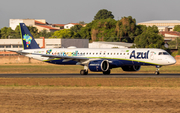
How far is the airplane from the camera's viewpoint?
44594 millimetres

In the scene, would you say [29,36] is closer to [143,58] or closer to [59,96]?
[143,58]

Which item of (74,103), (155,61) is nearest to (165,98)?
(74,103)

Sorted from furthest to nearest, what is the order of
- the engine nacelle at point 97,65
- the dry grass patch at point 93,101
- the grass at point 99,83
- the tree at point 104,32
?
the tree at point 104,32
the engine nacelle at point 97,65
the grass at point 99,83
the dry grass patch at point 93,101

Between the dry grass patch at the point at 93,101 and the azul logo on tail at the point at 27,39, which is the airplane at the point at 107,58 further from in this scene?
the dry grass patch at the point at 93,101

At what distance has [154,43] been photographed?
349ft

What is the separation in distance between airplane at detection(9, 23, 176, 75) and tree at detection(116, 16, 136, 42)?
10382 cm

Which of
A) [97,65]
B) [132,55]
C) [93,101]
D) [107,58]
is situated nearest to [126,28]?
[107,58]

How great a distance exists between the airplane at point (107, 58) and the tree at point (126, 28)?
103815 millimetres

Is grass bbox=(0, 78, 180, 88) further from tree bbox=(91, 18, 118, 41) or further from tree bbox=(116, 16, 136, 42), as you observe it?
tree bbox=(91, 18, 118, 41)

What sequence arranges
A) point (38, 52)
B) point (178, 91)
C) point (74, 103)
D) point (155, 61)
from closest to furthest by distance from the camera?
1. point (74, 103)
2. point (178, 91)
3. point (155, 61)
4. point (38, 52)

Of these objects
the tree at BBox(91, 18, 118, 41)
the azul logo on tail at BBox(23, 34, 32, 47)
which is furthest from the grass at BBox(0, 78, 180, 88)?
the tree at BBox(91, 18, 118, 41)

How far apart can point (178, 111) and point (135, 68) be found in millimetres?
30310

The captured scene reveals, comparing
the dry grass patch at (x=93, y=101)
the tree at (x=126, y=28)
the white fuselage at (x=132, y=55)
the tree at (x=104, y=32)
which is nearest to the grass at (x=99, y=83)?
the dry grass patch at (x=93, y=101)

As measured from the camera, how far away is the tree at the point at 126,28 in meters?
154
